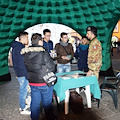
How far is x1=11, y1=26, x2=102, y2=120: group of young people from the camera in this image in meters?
2.40

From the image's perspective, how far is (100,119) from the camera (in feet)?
9.70

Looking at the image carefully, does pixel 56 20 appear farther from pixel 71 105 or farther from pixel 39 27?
pixel 39 27

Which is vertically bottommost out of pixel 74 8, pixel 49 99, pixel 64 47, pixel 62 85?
pixel 49 99

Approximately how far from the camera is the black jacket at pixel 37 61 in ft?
7.75

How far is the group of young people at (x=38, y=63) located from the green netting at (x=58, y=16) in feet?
7.92

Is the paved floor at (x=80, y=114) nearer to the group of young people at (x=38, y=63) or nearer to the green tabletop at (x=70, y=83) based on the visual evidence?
the group of young people at (x=38, y=63)

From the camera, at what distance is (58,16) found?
19.9 feet

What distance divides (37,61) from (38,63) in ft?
0.11

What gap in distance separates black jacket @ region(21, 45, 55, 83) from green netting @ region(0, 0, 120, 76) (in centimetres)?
379

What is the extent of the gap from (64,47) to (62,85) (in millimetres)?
1389

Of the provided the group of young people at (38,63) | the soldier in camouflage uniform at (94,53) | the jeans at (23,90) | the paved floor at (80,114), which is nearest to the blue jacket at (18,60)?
the group of young people at (38,63)

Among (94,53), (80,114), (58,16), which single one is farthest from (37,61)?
(58,16)

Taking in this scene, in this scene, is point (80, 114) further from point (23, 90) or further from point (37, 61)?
point (37, 61)

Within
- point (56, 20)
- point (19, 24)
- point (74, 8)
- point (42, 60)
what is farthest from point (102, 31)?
point (42, 60)
